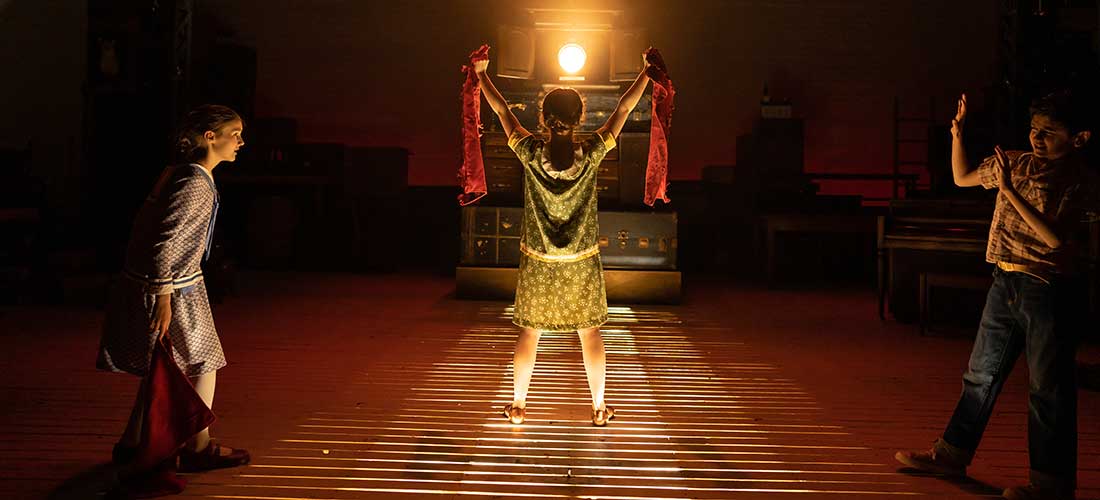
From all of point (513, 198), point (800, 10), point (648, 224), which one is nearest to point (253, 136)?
point (513, 198)

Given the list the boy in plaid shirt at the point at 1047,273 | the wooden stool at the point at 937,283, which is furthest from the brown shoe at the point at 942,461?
the wooden stool at the point at 937,283

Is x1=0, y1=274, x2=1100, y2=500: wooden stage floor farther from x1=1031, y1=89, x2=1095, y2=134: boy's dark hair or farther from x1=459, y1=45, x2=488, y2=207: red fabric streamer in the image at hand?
x1=1031, y1=89, x2=1095, y2=134: boy's dark hair

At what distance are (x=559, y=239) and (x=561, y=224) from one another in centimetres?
6

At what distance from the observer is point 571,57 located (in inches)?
285

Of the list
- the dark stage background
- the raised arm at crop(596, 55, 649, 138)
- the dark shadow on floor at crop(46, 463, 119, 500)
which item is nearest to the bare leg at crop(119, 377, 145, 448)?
the dark shadow on floor at crop(46, 463, 119, 500)

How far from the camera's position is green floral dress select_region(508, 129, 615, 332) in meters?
2.96

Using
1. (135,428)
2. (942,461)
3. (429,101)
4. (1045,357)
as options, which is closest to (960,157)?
(1045,357)

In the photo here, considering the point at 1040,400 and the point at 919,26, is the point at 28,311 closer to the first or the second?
the point at 1040,400

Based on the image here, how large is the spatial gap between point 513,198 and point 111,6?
4104mm

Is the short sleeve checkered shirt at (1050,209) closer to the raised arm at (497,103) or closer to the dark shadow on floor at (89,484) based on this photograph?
the raised arm at (497,103)

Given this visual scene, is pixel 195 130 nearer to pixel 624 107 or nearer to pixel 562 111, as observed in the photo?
pixel 562 111

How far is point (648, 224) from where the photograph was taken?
680 centimetres

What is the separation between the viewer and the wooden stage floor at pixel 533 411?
8.25ft

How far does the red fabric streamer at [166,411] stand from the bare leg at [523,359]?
3.73 ft
